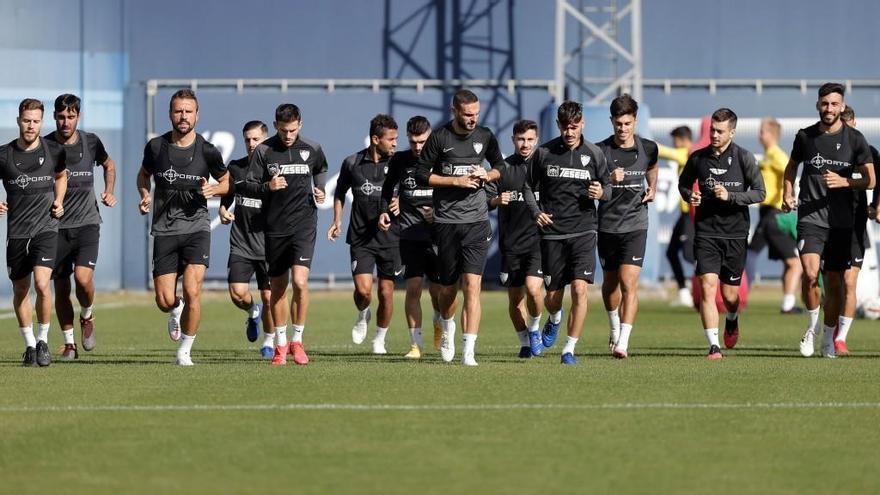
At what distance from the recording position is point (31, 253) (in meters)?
14.2

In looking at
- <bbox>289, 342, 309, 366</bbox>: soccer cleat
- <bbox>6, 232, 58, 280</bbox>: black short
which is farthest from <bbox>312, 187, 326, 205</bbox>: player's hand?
<bbox>6, 232, 58, 280</bbox>: black short

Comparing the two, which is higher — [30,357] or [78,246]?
[78,246]

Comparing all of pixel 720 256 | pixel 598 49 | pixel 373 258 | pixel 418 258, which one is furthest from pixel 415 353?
pixel 598 49

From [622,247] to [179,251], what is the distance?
3.96m

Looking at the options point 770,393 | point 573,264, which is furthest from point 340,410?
point 573,264

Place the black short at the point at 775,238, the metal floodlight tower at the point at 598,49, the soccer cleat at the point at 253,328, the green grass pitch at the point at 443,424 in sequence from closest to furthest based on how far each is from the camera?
1. the green grass pitch at the point at 443,424
2. the soccer cleat at the point at 253,328
3. the black short at the point at 775,238
4. the metal floodlight tower at the point at 598,49

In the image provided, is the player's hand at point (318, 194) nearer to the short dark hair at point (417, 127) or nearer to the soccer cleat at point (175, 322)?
the short dark hair at point (417, 127)

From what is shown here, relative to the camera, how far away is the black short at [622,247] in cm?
1488

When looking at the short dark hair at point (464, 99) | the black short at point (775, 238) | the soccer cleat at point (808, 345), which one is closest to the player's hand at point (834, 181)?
the soccer cleat at point (808, 345)

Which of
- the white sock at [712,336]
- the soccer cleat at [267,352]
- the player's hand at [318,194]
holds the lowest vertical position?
the soccer cleat at [267,352]

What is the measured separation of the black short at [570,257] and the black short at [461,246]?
81cm

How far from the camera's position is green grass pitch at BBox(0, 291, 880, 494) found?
26.5 feet

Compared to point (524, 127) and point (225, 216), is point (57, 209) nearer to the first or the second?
point (225, 216)

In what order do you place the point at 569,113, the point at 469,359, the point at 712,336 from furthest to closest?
the point at 712,336 < the point at 569,113 < the point at 469,359
